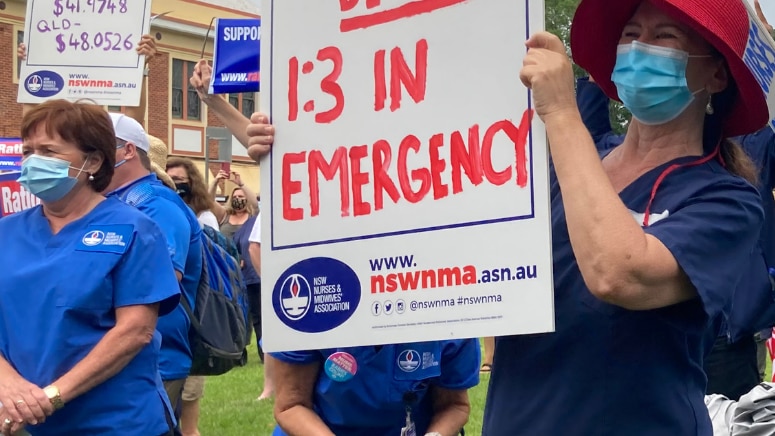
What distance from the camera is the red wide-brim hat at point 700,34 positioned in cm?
208

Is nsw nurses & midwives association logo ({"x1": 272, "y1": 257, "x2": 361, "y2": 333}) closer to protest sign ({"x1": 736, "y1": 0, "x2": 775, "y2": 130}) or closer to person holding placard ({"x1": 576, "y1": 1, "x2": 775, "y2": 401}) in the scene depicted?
person holding placard ({"x1": 576, "y1": 1, "x2": 775, "y2": 401})

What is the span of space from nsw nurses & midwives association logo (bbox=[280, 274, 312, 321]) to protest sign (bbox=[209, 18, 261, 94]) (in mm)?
3274

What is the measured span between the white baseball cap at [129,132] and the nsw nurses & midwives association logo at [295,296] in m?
2.33

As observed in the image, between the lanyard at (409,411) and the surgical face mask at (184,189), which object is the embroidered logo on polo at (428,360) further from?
the surgical face mask at (184,189)

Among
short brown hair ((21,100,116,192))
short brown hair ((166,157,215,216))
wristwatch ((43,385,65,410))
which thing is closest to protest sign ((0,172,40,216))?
short brown hair ((166,157,215,216))

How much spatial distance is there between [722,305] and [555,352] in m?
0.33

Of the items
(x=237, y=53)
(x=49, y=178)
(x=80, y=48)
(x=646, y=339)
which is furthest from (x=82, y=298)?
(x=80, y=48)

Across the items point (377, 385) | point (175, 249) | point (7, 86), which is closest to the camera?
point (377, 385)

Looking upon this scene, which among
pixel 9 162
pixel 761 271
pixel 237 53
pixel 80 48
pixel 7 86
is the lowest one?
pixel 761 271

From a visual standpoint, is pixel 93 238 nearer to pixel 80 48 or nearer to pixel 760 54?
pixel 760 54

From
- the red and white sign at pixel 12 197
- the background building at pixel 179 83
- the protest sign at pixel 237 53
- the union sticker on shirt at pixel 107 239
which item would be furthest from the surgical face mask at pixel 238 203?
the background building at pixel 179 83

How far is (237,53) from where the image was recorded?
18.9 feet

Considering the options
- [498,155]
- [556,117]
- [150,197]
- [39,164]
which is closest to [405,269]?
[498,155]

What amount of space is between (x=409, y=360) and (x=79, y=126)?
1.40 meters
